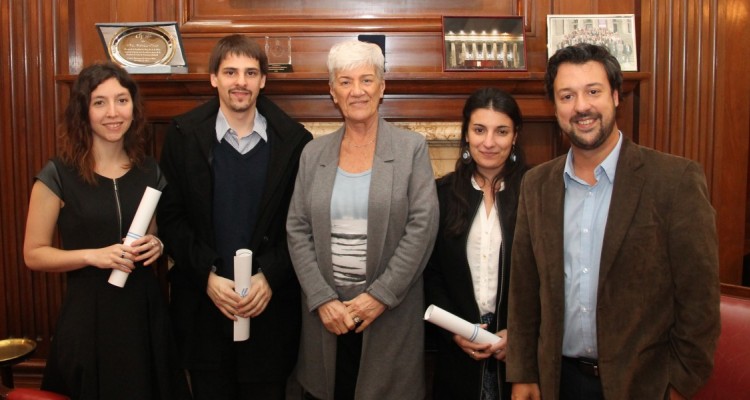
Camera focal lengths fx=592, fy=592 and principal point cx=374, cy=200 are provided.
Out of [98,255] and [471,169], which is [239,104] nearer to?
[98,255]

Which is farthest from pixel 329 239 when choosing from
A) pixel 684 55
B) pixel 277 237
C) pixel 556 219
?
pixel 684 55

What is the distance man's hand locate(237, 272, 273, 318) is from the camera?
2037mm

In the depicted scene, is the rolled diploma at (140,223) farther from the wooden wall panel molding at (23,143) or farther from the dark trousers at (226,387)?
the wooden wall panel molding at (23,143)

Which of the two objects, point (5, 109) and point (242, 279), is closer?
point (242, 279)

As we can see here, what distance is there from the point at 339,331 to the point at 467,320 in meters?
0.43

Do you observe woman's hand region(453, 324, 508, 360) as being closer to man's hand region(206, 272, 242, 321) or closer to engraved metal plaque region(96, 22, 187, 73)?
man's hand region(206, 272, 242, 321)

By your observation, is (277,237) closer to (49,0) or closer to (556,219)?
(556,219)

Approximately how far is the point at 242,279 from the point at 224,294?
116 millimetres

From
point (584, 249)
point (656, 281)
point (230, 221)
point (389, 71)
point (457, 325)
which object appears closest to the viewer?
point (656, 281)

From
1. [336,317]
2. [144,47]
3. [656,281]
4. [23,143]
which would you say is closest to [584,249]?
[656,281]

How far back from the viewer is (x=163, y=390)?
2064mm

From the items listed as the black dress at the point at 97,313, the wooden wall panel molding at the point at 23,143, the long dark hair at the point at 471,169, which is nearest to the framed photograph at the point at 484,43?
the long dark hair at the point at 471,169

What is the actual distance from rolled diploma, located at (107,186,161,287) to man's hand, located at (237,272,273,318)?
394 mm

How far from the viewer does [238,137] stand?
217 cm
